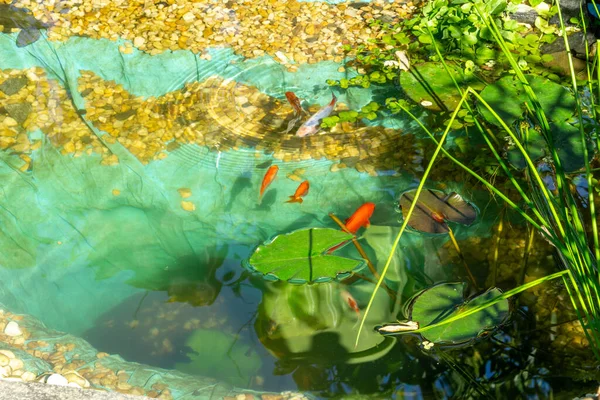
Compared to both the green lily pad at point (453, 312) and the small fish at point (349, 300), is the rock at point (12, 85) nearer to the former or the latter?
the small fish at point (349, 300)

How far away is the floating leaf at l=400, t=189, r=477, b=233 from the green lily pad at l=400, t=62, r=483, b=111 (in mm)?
608

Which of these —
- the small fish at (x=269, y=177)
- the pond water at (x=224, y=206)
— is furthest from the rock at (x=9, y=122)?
the small fish at (x=269, y=177)

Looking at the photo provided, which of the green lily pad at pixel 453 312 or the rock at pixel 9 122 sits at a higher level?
the green lily pad at pixel 453 312

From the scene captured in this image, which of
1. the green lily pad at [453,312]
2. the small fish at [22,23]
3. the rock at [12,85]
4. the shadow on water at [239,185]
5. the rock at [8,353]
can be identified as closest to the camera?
the green lily pad at [453,312]

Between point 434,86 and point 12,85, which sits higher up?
point 434,86

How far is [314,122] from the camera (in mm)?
2998

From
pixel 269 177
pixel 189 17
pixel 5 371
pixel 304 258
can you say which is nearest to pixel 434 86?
pixel 269 177

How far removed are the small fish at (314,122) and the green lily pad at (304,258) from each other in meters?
0.80

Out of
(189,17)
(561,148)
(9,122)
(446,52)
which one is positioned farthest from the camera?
(189,17)

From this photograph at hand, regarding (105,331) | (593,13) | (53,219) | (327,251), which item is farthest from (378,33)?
(105,331)

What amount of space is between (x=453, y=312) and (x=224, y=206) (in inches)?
44.1

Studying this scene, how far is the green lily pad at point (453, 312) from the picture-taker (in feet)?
6.70

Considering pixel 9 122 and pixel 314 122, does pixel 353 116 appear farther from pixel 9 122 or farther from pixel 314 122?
pixel 9 122

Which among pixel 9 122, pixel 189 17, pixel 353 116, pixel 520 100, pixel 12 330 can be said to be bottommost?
pixel 12 330
